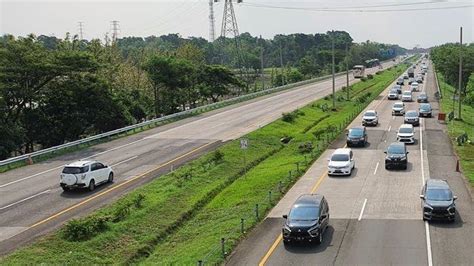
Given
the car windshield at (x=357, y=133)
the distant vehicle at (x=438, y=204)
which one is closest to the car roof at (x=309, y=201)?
the distant vehicle at (x=438, y=204)

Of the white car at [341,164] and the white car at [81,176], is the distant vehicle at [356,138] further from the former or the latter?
the white car at [81,176]

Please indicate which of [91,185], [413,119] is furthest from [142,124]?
[413,119]

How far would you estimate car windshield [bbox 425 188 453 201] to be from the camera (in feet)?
86.9

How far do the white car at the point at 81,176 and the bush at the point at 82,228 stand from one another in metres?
6.87

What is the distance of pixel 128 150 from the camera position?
47938mm

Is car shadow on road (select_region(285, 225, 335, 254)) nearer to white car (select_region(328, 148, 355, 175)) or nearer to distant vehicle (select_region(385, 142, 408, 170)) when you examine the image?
white car (select_region(328, 148, 355, 175))

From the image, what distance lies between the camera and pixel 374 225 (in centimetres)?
2594

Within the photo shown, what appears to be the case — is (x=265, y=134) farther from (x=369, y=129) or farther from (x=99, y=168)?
(x=99, y=168)

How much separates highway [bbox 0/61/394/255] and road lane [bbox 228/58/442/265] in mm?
10266

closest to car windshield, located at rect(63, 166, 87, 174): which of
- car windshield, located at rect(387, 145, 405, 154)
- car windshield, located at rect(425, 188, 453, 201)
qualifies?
car windshield, located at rect(425, 188, 453, 201)

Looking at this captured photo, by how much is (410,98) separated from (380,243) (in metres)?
67.6

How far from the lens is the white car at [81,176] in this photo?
109 feet

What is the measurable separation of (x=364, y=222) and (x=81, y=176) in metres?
16.7

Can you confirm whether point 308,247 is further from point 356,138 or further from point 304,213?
point 356,138
